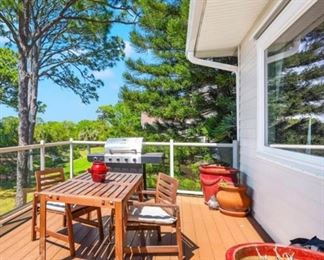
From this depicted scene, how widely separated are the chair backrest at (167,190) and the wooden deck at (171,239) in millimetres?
550

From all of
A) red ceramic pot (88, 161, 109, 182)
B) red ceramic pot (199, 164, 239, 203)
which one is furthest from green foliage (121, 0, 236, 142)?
red ceramic pot (88, 161, 109, 182)

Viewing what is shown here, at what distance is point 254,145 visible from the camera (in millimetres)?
A: 4406

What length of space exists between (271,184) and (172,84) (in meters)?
4.55

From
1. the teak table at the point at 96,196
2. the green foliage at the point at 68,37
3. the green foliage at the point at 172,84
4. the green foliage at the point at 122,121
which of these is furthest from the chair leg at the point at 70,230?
the green foliage at the point at 68,37

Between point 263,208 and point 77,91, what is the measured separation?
413 inches

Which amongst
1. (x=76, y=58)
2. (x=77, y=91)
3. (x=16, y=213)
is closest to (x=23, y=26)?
(x=76, y=58)

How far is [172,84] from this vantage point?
25.1 ft

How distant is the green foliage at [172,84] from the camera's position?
729 cm

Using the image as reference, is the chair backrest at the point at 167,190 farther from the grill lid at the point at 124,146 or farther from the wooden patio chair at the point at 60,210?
the grill lid at the point at 124,146

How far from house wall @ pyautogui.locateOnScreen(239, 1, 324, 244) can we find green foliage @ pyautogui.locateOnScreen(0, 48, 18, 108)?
10.0 metres

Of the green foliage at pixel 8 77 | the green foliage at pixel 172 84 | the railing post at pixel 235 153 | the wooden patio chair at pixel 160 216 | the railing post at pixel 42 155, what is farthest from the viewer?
the green foliage at pixel 8 77

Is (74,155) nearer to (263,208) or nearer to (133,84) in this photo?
(133,84)

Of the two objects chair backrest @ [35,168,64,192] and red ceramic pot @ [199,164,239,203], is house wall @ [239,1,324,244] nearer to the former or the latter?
red ceramic pot @ [199,164,239,203]

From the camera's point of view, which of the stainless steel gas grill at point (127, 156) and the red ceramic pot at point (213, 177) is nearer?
the red ceramic pot at point (213, 177)
